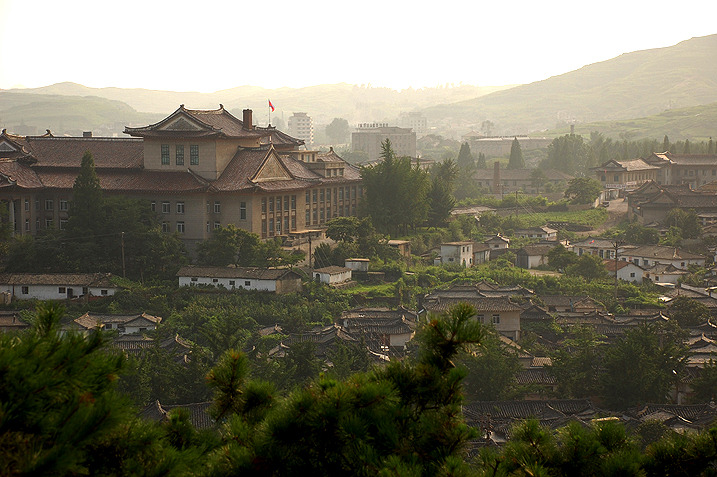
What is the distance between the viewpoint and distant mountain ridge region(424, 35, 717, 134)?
15388 centimetres

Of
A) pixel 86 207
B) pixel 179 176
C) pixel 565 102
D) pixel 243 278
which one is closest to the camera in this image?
pixel 243 278

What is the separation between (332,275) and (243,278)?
345 centimetres

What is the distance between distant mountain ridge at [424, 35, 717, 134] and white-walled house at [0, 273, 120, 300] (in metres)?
121

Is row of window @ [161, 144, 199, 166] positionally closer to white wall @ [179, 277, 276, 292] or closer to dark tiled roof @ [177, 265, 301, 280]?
dark tiled roof @ [177, 265, 301, 280]

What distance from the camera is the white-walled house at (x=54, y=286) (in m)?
29.6

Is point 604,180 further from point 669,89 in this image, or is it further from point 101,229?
point 669,89

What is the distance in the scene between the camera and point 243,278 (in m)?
30.5

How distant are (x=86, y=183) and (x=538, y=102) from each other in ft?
492

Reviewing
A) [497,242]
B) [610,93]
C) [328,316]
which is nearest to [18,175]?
[328,316]

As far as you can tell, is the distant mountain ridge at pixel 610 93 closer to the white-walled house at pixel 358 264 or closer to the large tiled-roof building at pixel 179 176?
the large tiled-roof building at pixel 179 176

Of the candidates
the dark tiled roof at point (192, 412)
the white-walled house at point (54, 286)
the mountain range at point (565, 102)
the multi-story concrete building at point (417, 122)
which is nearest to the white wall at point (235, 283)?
the white-walled house at point (54, 286)

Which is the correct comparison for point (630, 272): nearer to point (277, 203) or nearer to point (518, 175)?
point (277, 203)

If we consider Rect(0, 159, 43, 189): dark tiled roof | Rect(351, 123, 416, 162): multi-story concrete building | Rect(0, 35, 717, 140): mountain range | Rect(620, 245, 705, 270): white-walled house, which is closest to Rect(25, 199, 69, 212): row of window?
Rect(0, 159, 43, 189): dark tiled roof

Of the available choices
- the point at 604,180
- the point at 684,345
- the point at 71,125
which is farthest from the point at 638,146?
the point at 71,125
